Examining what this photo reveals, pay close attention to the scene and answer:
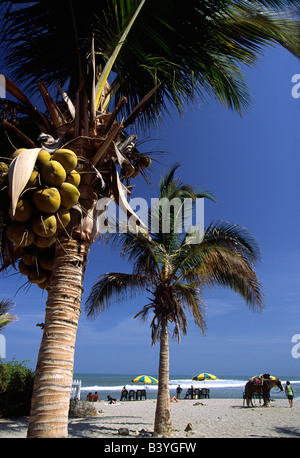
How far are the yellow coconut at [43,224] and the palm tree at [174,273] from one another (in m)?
6.35

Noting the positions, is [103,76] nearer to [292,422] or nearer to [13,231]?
[13,231]

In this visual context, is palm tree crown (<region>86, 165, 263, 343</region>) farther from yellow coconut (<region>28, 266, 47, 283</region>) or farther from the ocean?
the ocean

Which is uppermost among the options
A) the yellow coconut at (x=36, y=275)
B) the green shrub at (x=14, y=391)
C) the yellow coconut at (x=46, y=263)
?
the yellow coconut at (x=46, y=263)

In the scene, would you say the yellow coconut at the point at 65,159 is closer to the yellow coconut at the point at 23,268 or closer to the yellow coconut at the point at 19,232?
the yellow coconut at the point at 19,232

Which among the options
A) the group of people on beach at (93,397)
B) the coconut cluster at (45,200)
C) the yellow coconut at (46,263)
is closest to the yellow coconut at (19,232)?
the coconut cluster at (45,200)

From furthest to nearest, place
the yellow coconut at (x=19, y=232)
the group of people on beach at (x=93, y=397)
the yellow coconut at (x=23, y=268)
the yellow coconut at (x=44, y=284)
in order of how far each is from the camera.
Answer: the group of people on beach at (x=93, y=397)
the yellow coconut at (x=44, y=284)
the yellow coconut at (x=23, y=268)
the yellow coconut at (x=19, y=232)

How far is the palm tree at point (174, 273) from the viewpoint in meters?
8.59

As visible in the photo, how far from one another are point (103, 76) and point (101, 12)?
0.82 m

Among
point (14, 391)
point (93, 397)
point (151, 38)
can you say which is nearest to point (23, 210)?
point (151, 38)

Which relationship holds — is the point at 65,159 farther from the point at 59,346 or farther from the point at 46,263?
the point at 59,346

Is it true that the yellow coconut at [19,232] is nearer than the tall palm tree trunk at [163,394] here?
Yes

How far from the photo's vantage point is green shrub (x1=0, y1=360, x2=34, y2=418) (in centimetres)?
1183

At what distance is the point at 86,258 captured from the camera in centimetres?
281
